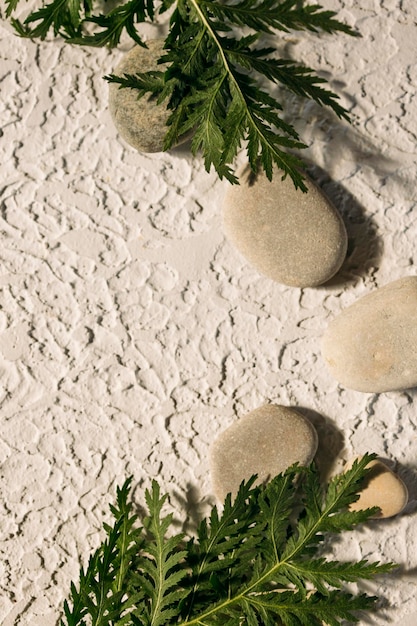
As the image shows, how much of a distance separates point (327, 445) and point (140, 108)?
18.6 inches

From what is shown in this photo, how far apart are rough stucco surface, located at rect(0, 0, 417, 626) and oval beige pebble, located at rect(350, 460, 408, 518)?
0.03m

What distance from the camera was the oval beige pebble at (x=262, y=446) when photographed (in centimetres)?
81

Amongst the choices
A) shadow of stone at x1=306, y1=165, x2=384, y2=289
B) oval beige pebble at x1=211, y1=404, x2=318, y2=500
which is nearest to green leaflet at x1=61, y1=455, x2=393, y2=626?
oval beige pebble at x1=211, y1=404, x2=318, y2=500

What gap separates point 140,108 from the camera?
0.77 m

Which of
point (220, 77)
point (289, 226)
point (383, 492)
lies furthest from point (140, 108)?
point (383, 492)

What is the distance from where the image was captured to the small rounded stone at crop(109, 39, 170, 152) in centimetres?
77

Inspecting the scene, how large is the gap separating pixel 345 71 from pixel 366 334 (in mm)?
320

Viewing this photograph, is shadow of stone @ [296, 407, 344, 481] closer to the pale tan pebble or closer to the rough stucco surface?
the rough stucco surface

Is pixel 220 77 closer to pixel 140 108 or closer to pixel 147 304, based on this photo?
pixel 140 108

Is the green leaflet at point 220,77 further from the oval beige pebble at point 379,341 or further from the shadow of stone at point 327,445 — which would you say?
the shadow of stone at point 327,445

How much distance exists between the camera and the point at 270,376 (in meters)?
0.84

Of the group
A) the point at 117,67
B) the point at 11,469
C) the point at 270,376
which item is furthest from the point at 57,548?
the point at 117,67

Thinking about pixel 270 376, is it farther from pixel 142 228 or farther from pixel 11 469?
pixel 11 469

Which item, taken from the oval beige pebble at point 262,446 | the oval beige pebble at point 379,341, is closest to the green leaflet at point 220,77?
the oval beige pebble at point 379,341
